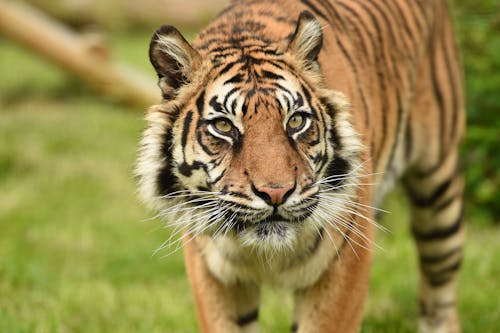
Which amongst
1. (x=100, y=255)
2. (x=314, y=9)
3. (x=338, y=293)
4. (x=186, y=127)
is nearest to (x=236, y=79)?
(x=186, y=127)

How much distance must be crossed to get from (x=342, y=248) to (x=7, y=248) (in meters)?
2.80

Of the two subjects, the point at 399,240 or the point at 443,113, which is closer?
the point at 443,113

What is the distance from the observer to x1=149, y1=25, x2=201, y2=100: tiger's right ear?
8.36 ft

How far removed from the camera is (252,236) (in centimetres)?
250

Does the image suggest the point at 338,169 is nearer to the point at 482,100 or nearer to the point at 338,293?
the point at 338,293

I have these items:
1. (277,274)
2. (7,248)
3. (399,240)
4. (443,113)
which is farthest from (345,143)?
(7,248)

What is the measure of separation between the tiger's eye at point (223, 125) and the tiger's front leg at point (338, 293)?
0.60 m

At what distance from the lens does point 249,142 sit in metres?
2.43

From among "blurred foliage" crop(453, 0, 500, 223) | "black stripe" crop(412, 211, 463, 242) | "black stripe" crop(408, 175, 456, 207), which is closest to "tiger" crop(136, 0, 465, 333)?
"black stripe" crop(408, 175, 456, 207)

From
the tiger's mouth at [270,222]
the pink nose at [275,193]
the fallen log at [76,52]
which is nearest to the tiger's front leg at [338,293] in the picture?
the tiger's mouth at [270,222]

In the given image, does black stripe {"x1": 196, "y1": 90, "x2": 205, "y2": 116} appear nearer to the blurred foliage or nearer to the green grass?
the green grass

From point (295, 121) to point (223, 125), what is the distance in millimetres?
224

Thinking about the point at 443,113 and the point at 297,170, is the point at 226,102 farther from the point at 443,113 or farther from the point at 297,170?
the point at 443,113

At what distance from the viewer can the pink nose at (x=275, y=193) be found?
92.0 inches
